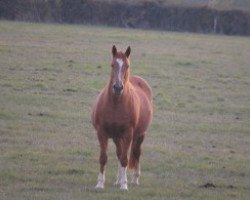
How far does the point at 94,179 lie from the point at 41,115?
5.16 metres

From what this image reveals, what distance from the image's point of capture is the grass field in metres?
10.1

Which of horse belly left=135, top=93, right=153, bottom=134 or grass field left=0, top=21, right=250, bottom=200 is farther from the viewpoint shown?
horse belly left=135, top=93, right=153, bottom=134

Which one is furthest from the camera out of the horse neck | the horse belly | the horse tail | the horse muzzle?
the horse tail

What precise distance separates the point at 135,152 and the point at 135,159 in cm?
12

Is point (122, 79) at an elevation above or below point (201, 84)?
above

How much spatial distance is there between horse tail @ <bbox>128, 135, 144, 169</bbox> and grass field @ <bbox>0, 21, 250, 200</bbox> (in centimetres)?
30

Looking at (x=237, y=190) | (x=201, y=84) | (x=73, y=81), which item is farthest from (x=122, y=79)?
(x=201, y=84)

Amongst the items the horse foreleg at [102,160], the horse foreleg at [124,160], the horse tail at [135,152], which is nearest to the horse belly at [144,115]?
the horse tail at [135,152]

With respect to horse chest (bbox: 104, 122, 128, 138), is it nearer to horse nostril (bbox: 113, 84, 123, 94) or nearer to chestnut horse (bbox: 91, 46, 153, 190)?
chestnut horse (bbox: 91, 46, 153, 190)

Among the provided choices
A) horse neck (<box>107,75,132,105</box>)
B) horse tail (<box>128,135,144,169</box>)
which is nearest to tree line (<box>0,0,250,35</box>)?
horse tail (<box>128,135,144,169</box>)

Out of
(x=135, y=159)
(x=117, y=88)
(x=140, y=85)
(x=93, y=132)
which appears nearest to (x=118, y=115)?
(x=117, y=88)

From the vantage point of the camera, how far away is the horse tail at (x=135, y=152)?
10.7 meters

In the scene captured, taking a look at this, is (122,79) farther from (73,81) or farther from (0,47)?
(0,47)

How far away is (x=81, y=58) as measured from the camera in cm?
2716
